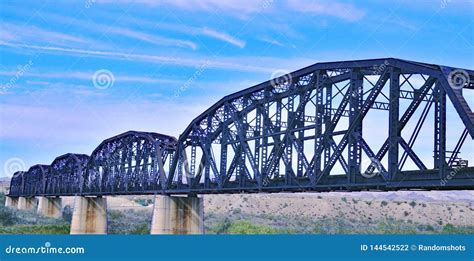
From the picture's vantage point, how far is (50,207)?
154 meters

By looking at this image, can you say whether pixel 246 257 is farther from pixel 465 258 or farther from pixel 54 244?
pixel 465 258

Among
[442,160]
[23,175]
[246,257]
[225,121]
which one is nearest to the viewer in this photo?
[442,160]

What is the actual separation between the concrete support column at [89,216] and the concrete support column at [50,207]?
45913 mm

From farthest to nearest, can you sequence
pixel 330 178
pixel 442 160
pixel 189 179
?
1. pixel 189 179
2. pixel 330 178
3. pixel 442 160

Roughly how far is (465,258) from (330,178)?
362 inches

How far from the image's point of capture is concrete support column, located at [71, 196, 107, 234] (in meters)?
99.1

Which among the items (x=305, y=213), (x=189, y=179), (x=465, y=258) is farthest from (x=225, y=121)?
(x=305, y=213)

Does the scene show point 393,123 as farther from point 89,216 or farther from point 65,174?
point 65,174

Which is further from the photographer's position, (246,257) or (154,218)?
(154,218)

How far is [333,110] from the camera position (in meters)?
43.5

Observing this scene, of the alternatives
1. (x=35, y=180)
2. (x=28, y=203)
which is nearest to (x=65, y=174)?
(x=35, y=180)

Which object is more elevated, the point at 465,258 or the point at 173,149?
the point at 173,149

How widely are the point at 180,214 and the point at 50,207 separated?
8937 centimetres

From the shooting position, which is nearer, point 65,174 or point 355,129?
point 355,129
